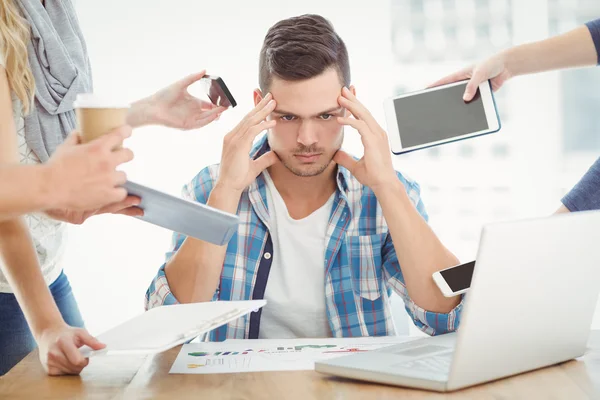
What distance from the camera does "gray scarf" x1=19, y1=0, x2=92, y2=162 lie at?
1779 millimetres

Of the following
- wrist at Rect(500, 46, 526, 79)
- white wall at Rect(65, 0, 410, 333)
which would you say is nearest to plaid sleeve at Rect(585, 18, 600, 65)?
wrist at Rect(500, 46, 526, 79)

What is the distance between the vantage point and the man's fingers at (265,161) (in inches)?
70.5

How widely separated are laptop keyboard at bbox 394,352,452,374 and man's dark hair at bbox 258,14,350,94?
2.78 ft

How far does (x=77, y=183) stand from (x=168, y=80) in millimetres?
3130

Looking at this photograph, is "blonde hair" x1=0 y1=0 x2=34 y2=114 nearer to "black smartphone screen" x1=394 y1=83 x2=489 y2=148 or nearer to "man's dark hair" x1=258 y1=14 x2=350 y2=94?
"man's dark hair" x1=258 y1=14 x2=350 y2=94

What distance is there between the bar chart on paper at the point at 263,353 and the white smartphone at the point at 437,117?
1.61 ft

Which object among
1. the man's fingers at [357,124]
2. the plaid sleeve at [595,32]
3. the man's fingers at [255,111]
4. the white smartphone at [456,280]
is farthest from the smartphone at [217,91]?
the plaid sleeve at [595,32]

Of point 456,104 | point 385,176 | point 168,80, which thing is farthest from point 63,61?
point 168,80

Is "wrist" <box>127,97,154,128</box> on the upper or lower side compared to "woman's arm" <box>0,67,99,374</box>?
upper

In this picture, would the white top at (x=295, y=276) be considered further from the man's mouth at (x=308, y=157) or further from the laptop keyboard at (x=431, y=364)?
the laptop keyboard at (x=431, y=364)

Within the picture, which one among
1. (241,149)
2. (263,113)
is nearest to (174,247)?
(241,149)

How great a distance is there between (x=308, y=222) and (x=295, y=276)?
15 cm

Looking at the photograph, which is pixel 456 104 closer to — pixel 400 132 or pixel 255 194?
pixel 400 132

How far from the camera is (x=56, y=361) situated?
123cm
